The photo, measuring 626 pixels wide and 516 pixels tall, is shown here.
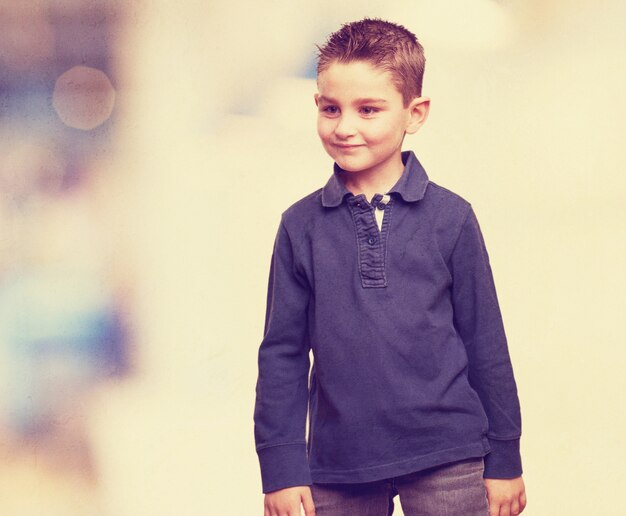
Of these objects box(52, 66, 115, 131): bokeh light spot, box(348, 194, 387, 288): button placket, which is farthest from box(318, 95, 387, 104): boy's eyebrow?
box(52, 66, 115, 131): bokeh light spot

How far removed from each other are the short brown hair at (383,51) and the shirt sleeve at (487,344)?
0.63 feet

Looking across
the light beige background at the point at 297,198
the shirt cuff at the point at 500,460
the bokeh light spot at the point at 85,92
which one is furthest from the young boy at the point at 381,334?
the bokeh light spot at the point at 85,92

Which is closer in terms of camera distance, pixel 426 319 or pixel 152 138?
pixel 426 319

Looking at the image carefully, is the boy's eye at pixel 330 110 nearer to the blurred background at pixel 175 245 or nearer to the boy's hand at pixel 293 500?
the boy's hand at pixel 293 500

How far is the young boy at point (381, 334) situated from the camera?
4.23 feet

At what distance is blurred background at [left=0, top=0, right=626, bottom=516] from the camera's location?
→ 2076 mm

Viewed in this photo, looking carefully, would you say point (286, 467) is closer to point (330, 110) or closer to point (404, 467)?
point (404, 467)

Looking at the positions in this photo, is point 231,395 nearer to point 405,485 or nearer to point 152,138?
point 152,138

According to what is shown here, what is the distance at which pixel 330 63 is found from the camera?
51.7 inches

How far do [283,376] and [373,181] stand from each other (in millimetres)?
284

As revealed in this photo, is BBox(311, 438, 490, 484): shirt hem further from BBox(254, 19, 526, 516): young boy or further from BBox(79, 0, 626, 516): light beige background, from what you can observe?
BBox(79, 0, 626, 516): light beige background

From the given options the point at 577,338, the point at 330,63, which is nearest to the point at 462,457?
the point at 330,63

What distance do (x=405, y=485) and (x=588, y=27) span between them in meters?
1.16

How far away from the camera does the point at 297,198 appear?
83.9 inches
